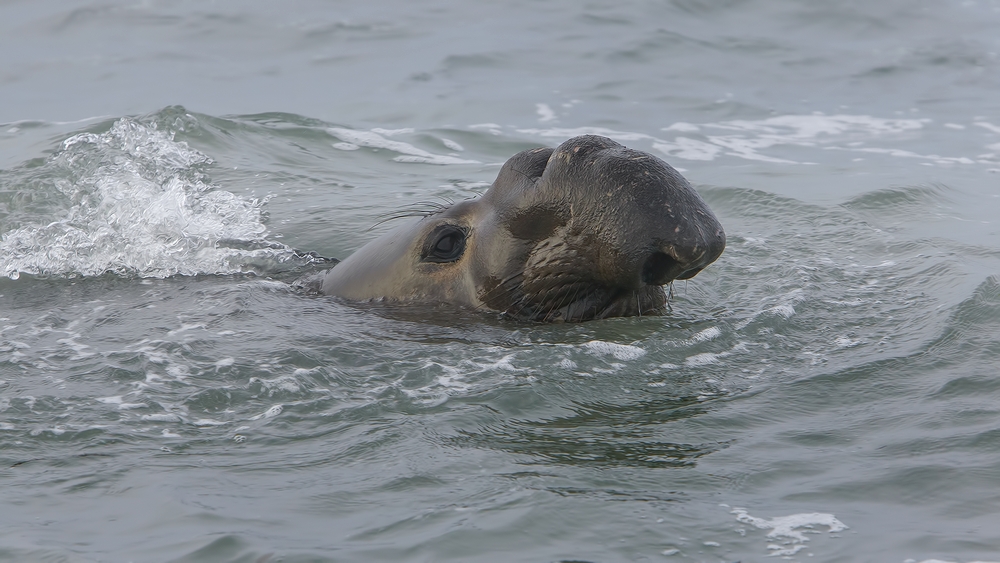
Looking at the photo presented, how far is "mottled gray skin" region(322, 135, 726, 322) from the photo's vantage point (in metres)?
4.74

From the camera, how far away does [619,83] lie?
551 inches

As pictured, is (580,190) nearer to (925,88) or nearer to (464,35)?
(925,88)

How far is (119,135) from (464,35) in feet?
23.4

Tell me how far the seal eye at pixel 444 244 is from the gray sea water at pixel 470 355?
0.96 feet

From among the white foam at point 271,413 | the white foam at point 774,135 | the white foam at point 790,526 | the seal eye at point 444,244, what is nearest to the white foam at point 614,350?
the seal eye at point 444,244

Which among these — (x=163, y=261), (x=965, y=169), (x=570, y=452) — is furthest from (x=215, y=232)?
(x=965, y=169)

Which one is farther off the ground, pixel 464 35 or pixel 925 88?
pixel 464 35

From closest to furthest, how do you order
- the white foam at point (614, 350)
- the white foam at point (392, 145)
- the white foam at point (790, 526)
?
1. the white foam at point (790, 526)
2. the white foam at point (614, 350)
3. the white foam at point (392, 145)

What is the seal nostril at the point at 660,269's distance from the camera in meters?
4.79

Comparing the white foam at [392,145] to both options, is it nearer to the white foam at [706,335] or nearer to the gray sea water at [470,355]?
the gray sea water at [470,355]

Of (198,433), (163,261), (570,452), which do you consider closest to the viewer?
(570,452)

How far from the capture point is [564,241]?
16.4 ft

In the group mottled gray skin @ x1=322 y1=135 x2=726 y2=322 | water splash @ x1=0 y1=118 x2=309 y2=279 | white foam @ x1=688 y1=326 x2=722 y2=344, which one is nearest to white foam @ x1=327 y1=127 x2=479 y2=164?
water splash @ x1=0 y1=118 x2=309 y2=279

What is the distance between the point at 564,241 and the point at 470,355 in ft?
2.08
